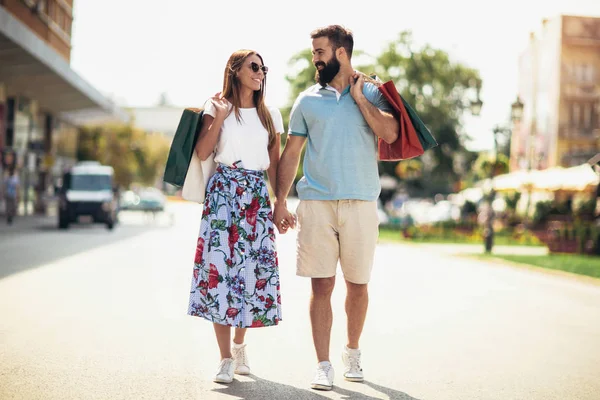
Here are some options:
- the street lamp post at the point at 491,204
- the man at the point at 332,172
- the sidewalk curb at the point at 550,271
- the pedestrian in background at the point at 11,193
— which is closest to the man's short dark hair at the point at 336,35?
the man at the point at 332,172

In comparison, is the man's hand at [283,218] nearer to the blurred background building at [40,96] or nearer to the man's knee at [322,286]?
the man's knee at [322,286]

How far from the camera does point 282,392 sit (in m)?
5.37

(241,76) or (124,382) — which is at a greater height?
(241,76)

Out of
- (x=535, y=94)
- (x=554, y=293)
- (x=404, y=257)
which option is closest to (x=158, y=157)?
(x=535, y=94)

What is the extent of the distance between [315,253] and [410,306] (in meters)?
4.94

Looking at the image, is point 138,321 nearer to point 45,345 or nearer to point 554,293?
point 45,345

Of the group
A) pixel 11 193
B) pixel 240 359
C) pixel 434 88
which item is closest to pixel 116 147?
pixel 434 88

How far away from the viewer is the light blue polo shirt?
18.3 feet

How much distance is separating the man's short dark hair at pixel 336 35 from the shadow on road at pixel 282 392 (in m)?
1.97

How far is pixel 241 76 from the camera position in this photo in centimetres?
572

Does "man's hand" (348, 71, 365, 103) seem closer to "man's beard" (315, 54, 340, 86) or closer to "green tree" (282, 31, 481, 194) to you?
"man's beard" (315, 54, 340, 86)

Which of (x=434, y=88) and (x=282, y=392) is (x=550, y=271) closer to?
(x=282, y=392)

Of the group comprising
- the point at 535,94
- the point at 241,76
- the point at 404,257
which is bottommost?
the point at 404,257

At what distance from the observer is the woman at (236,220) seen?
559 cm
